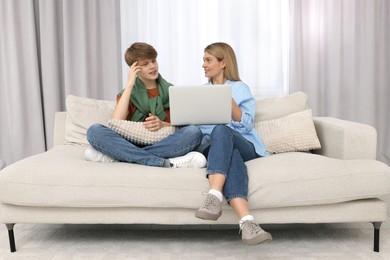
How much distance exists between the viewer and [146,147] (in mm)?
2295

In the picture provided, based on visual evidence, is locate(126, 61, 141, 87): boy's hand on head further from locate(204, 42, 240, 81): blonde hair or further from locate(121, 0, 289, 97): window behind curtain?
locate(121, 0, 289, 97): window behind curtain

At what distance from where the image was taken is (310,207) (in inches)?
82.1

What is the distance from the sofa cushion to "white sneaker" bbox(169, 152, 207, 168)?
78mm

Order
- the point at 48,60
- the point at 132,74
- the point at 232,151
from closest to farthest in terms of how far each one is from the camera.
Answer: the point at 232,151
the point at 132,74
the point at 48,60

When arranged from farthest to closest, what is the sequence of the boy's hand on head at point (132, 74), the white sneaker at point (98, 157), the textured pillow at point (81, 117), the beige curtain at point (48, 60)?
the beige curtain at point (48, 60)
the textured pillow at point (81, 117)
the boy's hand on head at point (132, 74)
the white sneaker at point (98, 157)

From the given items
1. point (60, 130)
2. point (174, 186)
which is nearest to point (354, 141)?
point (174, 186)

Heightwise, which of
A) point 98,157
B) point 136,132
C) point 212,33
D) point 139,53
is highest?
point 212,33

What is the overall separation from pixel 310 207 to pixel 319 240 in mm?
241

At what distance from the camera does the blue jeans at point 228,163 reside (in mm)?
1988

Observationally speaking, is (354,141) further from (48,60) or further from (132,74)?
(48,60)

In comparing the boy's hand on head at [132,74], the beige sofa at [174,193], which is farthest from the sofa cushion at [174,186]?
the boy's hand on head at [132,74]

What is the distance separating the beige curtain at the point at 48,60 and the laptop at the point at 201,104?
6.91ft

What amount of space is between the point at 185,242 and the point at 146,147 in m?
0.49

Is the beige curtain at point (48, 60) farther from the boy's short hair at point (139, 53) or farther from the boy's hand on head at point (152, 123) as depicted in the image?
the boy's hand on head at point (152, 123)
